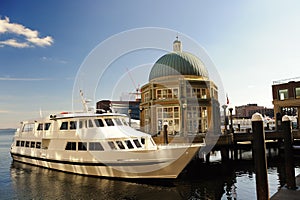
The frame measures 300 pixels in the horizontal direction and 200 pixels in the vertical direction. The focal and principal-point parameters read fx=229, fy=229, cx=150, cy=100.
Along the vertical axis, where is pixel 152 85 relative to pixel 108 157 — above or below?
above

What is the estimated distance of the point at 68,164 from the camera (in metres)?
20.8

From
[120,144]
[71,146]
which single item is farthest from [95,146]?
[71,146]

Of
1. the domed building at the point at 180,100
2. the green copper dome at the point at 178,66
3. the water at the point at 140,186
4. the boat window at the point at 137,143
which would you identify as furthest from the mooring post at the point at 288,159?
the green copper dome at the point at 178,66

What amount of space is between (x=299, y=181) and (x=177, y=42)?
3523 centimetres

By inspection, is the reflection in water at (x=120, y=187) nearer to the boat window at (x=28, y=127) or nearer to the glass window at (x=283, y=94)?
the boat window at (x=28, y=127)

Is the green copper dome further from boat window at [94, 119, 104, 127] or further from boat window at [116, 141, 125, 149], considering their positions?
boat window at [116, 141, 125, 149]

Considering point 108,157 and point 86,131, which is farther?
point 86,131

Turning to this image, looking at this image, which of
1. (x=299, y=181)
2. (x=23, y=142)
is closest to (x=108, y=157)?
(x=299, y=181)

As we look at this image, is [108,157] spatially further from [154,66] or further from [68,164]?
[154,66]

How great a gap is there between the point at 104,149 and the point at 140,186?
416 cm

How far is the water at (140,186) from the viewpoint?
586 inches

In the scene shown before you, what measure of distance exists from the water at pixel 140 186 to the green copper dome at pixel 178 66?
1787 cm

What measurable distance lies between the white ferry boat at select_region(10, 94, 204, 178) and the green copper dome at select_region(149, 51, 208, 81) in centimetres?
1695

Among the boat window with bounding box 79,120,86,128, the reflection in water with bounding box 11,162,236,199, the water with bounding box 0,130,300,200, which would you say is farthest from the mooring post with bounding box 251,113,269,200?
the boat window with bounding box 79,120,86,128
